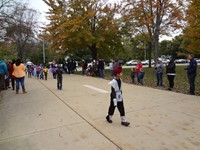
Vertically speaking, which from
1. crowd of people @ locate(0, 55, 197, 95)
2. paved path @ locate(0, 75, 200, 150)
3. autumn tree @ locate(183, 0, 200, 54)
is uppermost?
autumn tree @ locate(183, 0, 200, 54)

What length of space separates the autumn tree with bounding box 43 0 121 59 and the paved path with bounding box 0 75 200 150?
16953 millimetres

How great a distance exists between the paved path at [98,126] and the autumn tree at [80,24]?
Answer: 55.6 feet

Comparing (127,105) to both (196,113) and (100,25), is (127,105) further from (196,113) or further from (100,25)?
(100,25)

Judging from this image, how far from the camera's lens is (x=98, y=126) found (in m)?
5.50

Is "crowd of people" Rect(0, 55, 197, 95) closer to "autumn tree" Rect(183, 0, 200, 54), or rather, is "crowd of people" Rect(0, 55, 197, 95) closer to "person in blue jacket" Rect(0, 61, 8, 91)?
"person in blue jacket" Rect(0, 61, 8, 91)

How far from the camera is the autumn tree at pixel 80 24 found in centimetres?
2448

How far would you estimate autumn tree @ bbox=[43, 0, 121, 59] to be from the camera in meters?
24.5

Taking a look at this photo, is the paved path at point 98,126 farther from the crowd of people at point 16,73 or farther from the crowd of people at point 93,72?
the crowd of people at point 16,73

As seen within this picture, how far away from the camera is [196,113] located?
6480 millimetres

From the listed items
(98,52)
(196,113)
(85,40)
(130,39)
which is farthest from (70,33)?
(196,113)

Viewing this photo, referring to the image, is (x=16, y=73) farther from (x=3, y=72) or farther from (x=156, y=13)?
(x=156, y=13)

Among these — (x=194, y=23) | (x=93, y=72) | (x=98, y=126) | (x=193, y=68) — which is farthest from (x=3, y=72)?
(x=194, y=23)

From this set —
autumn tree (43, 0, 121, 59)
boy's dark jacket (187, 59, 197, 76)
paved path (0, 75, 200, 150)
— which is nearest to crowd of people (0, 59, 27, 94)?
paved path (0, 75, 200, 150)

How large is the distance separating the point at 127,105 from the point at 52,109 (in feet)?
8.28
